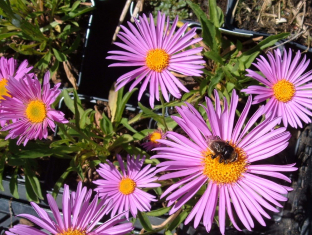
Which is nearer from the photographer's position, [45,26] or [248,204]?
[248,204]

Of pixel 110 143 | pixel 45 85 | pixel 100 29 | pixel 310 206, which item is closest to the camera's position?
pixel 45 85

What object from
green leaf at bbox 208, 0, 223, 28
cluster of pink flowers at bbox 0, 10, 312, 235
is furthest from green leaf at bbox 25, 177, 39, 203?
green leaf at bbox 208, 0, 223, 28

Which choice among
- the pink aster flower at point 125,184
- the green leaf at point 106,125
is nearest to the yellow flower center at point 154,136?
the pink aster flower at point 125,184

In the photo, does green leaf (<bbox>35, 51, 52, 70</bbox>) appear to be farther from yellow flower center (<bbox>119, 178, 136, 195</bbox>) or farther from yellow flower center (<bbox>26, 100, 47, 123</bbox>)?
yellow flower center (<bbox>119, 178, 136, 195</bbox>)

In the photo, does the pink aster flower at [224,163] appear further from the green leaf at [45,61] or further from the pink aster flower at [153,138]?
the green leaf at [45,61]

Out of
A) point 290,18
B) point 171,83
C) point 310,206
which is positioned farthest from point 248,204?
point 290,18

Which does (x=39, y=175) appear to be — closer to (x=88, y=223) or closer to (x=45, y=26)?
(x=88, y=223)
